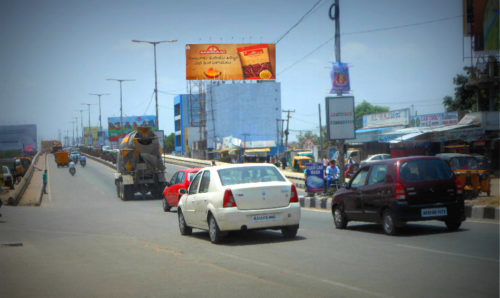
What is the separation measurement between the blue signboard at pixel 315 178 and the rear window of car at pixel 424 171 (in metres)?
13.6

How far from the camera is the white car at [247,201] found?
453 inches

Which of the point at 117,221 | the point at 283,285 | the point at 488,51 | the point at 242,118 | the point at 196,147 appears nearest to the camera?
the point at 283,285

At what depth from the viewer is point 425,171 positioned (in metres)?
12.1

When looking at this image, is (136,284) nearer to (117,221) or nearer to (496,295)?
(496,295)

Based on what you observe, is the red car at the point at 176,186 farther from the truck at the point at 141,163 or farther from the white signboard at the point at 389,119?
the white signboard at the point at 389,119

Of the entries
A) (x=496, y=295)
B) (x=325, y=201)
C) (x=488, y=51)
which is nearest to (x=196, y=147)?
(x=488, y=51)

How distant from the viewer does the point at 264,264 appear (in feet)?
30.3

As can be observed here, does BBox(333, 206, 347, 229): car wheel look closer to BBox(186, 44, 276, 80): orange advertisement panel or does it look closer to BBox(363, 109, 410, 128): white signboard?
BBox(363, 109, 410, 128): white signboard

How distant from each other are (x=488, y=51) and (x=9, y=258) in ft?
98.3

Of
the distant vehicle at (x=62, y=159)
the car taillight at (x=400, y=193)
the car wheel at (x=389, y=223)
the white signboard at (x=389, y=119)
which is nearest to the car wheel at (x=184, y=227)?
the car wheel at (x=389, y=223)

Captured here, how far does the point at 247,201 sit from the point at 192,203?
7.30 ft

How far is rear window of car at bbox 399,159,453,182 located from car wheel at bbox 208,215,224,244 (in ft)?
13.1

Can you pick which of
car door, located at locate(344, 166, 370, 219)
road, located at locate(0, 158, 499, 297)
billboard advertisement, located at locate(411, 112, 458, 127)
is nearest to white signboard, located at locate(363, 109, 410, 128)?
billboard advertisement, located at locate(411, 112, 458, 127)

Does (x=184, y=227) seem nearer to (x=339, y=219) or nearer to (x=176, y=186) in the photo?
(x=339, y=219)
